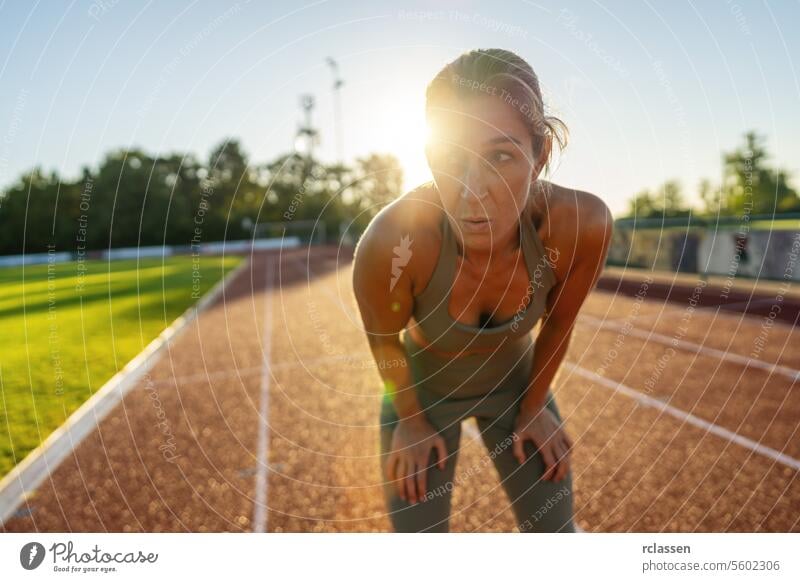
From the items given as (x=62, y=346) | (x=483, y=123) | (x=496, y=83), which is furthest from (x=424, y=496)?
(x=62, y=346)

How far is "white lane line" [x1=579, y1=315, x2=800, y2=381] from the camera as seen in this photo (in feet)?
22.2

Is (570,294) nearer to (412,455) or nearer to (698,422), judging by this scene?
(412,455)

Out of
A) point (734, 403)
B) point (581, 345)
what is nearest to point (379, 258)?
point (734, 403)

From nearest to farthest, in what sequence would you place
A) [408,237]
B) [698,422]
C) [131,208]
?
[408,237], [698,422], [131,208]

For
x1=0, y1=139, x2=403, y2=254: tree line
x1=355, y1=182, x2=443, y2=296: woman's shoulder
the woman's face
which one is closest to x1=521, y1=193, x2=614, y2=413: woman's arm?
the woman's face

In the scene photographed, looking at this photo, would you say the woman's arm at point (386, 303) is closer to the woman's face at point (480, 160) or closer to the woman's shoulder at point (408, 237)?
the woman's shoulder at point (408, 237)

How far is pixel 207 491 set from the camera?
414 centimetres

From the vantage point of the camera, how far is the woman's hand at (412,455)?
206 centimetres

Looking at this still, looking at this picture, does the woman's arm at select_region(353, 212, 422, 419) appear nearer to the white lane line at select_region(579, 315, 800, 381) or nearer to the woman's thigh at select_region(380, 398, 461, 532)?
the woman's thigh at select_region(380, 398, 461, 532)

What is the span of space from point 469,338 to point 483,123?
0.73 metres

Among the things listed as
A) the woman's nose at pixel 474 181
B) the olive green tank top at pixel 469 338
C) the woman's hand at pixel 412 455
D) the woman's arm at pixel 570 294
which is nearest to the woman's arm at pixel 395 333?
the woman's hand at pixel 412 455

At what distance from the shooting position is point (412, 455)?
2.07 metres
